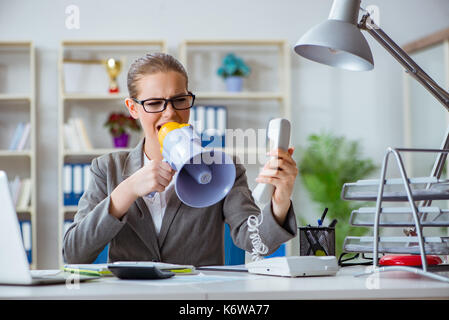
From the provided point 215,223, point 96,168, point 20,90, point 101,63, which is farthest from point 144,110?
point 20,90

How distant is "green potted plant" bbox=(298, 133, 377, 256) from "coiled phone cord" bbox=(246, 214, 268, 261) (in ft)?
8.69

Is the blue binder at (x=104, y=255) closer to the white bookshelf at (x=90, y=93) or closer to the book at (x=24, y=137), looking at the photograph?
the white bookshelf at (x=90, y=93)

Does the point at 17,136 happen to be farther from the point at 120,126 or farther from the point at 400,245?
the point at 400,245

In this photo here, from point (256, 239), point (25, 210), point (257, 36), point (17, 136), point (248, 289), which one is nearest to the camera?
point (248, 289)

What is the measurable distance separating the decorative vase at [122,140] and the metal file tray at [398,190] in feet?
10.3

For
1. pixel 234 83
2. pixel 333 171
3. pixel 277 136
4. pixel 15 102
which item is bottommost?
pixel 333 171

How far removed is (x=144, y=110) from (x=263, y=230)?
0.47 m

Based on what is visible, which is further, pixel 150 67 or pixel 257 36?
pixel 257 36

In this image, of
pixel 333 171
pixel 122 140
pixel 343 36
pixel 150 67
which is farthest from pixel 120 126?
pixel 343 36

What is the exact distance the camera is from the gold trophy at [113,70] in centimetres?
430

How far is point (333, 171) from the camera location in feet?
14.4

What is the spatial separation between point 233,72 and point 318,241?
3.03 meters
